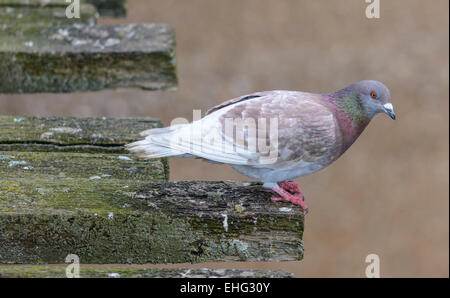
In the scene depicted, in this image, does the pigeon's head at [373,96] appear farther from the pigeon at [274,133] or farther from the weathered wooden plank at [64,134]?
the weathered wooden plank at [64,134]

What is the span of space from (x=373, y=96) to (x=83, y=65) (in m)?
2.03

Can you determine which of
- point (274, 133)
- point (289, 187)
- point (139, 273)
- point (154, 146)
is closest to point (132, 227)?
point (139, 273)

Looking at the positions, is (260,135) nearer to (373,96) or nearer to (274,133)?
(274,133)

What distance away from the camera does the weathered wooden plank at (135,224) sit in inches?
111

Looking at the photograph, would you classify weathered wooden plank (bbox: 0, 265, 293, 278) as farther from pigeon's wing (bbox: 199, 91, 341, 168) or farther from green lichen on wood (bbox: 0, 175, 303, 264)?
pigeon's wing (bbox: 199, 91, 341, 168)

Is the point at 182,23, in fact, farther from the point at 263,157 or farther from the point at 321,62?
the point at 263,157

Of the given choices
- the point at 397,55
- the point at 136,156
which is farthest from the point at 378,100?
the point at 397,55

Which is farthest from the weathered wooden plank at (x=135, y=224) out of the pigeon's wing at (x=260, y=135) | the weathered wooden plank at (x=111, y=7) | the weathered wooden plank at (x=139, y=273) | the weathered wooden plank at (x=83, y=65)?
the weathered wooden plank at (x=111, y=7)

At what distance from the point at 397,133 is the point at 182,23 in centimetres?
422

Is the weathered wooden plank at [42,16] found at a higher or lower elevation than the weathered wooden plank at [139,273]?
higher

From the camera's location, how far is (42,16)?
5.10 metres

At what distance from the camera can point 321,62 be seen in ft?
39.0

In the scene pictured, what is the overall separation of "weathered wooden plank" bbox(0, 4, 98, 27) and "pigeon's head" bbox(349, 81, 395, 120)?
2.32 m

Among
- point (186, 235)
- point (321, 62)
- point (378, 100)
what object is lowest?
point (186, 235)
